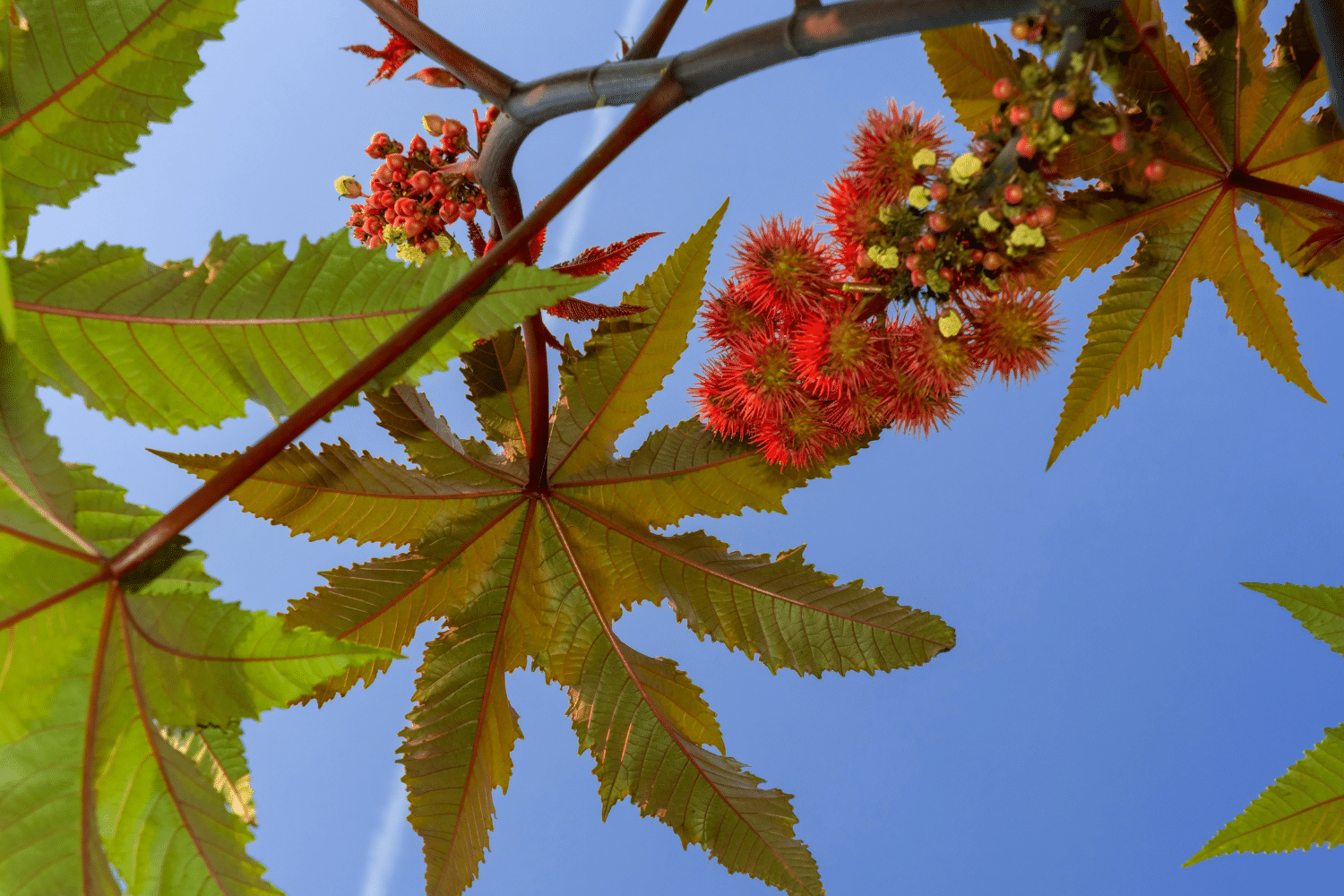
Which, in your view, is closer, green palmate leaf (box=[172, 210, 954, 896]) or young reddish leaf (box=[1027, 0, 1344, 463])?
young reddish leaf (box=[1027, 0, 1344, 463])

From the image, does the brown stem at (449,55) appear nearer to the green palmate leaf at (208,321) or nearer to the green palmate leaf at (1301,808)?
the green palmate leaf at (208,321)

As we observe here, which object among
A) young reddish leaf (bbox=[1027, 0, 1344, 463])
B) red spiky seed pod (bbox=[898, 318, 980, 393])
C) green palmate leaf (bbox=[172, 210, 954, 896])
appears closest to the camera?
red spiky seed pod (bbox=[898, 318, 980, 393])

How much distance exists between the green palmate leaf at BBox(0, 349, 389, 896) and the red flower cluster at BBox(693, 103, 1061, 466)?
0.36 metres

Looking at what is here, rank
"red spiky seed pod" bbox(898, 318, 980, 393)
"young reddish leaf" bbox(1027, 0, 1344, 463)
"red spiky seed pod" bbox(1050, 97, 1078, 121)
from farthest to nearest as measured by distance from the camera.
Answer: "young reddish leaf" bbox(1027, 0, 1344, 463) → "red spiky seed pod" bbox(898, 318, 980, 393) → "red spiky seed pod" bbox(1050, 97, 1078, 121)

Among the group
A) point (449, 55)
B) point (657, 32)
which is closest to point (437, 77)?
point (449, 55)

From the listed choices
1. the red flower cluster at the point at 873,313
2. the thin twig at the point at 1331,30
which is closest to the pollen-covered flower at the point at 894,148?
the red flower cluster at the point at 873,313

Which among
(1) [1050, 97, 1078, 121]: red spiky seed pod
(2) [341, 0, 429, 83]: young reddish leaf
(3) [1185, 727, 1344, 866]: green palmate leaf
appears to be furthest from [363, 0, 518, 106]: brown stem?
(3) [1185, 727, 1344, 866]: green palmate leaf

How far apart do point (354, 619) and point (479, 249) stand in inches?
15.0

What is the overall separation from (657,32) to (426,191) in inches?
10.4

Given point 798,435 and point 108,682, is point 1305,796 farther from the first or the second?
point 108,682

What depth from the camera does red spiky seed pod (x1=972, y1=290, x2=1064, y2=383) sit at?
1.86 ft

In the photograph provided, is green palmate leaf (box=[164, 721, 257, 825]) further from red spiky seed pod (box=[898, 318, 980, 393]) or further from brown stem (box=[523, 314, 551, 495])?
red spiky seed pod (box=[898, 318, 980, 393])

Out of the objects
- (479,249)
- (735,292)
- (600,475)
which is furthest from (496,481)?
(735,292)

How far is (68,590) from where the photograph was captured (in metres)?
0.52
